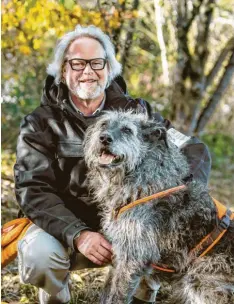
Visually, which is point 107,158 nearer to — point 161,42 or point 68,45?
point 68,45

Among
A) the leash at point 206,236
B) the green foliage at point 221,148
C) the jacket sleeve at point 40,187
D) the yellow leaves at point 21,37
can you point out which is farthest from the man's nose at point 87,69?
the green foliage at point 221,148

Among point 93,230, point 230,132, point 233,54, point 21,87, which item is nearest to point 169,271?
point 93,230

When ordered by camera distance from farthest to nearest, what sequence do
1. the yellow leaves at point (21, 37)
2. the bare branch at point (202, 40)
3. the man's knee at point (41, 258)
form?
the bare branch at point (202, 40)
the yellow leaves at point (21, 37)
the man's knee at point (41, 258)

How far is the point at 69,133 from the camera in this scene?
13.3 feet

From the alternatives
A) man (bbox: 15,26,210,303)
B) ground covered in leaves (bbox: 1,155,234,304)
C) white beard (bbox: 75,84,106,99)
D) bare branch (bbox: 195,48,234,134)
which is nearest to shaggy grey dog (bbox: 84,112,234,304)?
man (bbox: 15,26,210,303)

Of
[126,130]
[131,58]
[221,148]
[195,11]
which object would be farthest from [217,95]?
[221,148]

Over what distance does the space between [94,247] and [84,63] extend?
143cm

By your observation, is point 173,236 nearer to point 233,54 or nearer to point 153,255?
point 153,255

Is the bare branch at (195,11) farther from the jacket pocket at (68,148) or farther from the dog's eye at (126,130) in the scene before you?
the dog's eye at (126,130)

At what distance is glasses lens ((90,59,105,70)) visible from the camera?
13.8ft

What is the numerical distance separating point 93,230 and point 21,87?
6.65m

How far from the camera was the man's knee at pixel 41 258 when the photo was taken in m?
3.79

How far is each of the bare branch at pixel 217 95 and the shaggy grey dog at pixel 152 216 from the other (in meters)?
4.03

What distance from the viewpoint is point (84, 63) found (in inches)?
164
